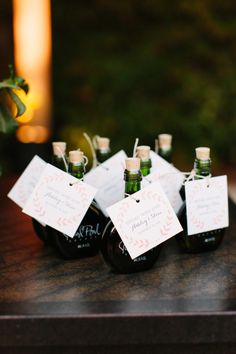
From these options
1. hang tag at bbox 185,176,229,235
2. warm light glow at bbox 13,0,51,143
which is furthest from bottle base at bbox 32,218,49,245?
warm light glow at bbox 13,0,51,143

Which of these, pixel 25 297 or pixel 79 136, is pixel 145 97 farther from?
pixel 25 297

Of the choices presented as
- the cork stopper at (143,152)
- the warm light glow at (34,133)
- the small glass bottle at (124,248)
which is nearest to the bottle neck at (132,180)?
the small glass bottle at (124,248)

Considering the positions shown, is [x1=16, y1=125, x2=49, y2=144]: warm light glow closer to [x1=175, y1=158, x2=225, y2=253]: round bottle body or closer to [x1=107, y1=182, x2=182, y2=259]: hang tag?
[x1=175, y1=158, x2=225, y2=253]: round bottle body

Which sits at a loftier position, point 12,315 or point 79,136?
point 12,315

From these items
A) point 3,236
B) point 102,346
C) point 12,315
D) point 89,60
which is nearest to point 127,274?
point 102,346

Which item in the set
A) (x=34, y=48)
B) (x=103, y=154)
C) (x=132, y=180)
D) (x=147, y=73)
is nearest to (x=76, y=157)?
(x=132, y=180)

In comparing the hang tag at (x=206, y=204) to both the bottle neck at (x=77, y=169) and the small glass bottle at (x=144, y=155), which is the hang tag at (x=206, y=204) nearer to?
the small glass bottle at (x=144, y=155)
